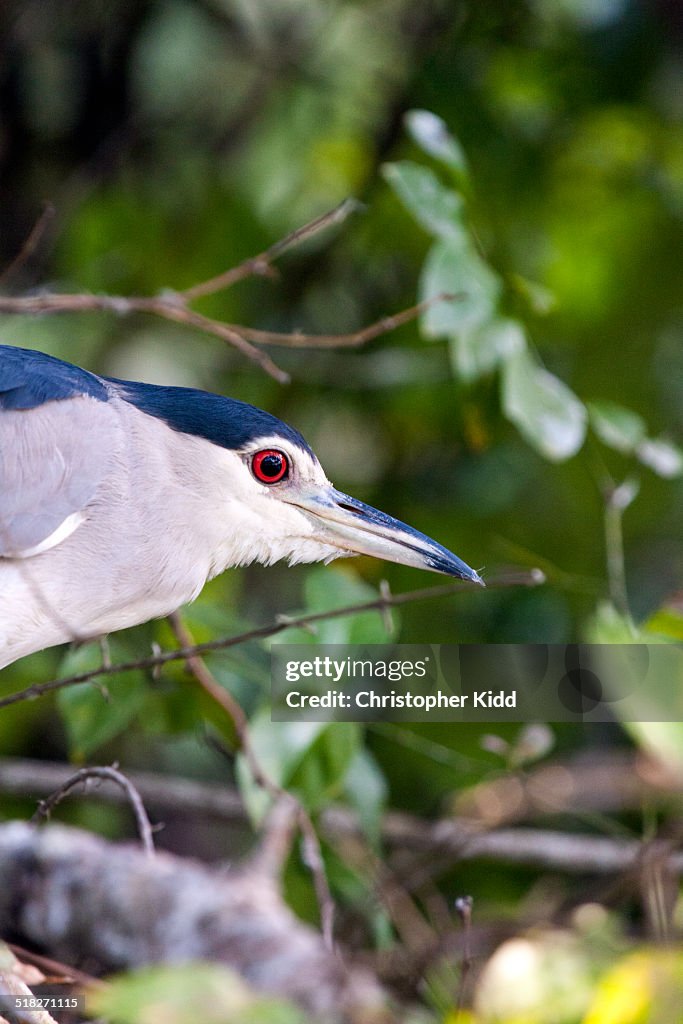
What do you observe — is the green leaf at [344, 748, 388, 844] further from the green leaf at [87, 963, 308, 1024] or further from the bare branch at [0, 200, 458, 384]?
the green leaf at [87, 963, 308, 1024]

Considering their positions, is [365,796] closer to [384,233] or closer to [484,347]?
[484,347]

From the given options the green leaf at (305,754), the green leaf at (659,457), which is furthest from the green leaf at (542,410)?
the green leaf at (305,754)

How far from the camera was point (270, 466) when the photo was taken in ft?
6.33

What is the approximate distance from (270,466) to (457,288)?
1.89ft

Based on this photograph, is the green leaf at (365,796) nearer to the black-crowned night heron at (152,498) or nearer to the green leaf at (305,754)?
the green leaf at (305,754)

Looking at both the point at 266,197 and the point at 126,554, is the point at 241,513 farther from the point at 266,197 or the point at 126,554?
the point at 266,197

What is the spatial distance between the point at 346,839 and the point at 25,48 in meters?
2.69

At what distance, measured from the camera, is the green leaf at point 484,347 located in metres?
2.21

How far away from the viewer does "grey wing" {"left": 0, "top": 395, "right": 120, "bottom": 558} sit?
179cm

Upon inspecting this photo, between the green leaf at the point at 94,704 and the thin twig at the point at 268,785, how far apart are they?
0.42 feet

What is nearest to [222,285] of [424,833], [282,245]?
[282,245]

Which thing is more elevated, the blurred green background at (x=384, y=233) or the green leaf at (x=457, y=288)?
the blurred green background at (x=384, y=233)

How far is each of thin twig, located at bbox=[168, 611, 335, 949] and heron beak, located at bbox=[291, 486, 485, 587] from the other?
12.7 inches

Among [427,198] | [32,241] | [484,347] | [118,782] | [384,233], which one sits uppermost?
[384,233]
